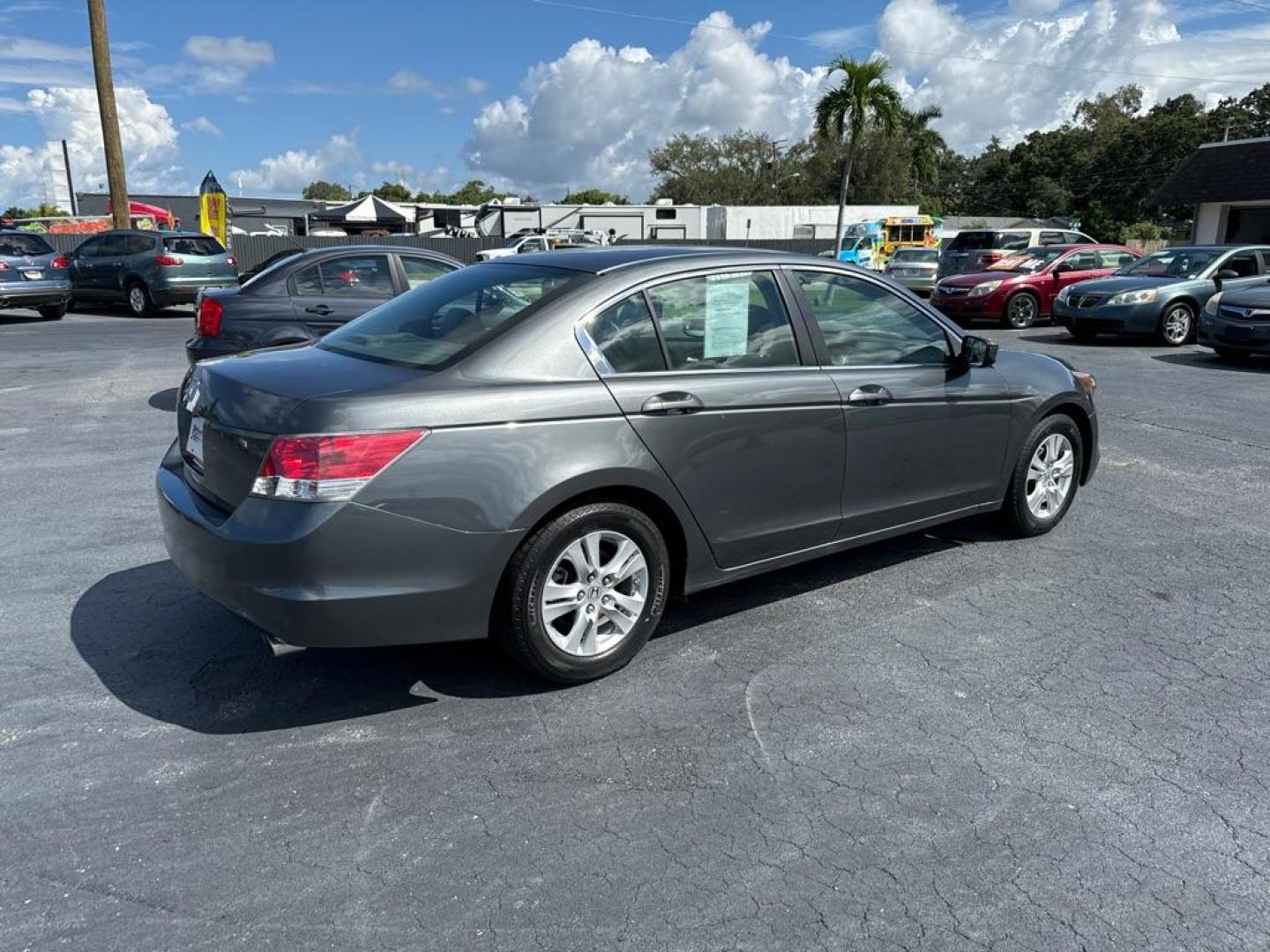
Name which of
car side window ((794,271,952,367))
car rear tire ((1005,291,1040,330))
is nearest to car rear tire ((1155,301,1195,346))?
car rear tire ((1005,291,1040,330))

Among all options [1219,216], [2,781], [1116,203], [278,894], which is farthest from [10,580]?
[1116,203]

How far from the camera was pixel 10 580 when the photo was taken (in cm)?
477

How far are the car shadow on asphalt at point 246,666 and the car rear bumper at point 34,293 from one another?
14.8 m

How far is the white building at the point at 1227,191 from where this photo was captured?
3041 cm

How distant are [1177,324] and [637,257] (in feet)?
44.1

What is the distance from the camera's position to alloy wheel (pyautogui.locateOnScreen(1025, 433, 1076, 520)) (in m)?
5.45

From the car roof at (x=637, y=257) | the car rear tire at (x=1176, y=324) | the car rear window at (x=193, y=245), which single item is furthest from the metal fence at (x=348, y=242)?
the car roof at (x=637, y=257)

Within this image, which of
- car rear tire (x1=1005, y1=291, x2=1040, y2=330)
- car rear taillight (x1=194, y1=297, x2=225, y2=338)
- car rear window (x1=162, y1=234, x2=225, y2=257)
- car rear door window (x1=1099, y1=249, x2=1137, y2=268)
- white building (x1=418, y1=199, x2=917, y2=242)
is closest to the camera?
car rear taillight (x1=194, y1=297, x2=225, y2=338)

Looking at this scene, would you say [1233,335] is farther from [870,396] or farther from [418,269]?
[870,396]

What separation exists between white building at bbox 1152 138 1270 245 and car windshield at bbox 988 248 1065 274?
1532 centimetres

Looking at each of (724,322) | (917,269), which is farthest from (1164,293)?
(724,322)

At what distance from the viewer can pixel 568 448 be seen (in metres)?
3.53

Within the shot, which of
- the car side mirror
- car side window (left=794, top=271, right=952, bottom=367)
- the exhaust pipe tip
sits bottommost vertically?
the exhaust pipe tip

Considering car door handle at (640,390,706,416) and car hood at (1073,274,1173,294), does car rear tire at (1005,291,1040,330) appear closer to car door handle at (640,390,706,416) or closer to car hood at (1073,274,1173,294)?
car hood at (1073,274,1173,294)
